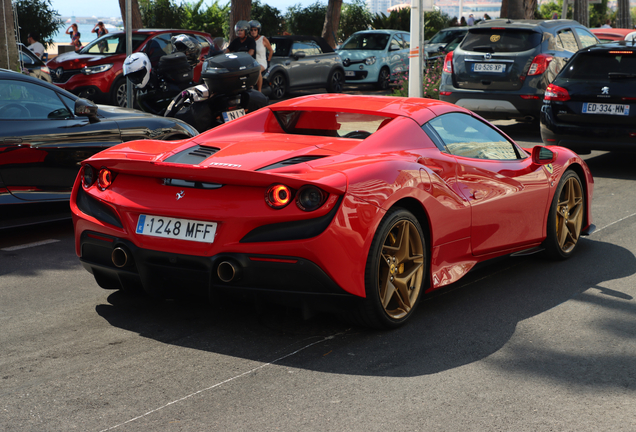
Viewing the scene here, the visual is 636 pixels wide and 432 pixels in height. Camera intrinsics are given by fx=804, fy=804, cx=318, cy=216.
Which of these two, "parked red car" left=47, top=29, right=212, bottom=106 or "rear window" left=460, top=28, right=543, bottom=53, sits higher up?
"rear window" left=460, top=28, right=543, bottom=53

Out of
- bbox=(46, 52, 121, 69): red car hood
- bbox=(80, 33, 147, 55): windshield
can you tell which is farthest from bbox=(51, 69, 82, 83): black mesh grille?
bbox=(80, 33, 147, 55): windshield

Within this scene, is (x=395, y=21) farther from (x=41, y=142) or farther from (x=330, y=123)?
(x=330, y=123)

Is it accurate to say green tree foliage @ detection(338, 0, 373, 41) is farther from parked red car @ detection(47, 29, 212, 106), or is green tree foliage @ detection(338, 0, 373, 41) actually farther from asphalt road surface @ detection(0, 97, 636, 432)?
asphalt road surface @ detection(0, 97, 636, 432)

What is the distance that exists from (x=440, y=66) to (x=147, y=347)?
14.9 meters

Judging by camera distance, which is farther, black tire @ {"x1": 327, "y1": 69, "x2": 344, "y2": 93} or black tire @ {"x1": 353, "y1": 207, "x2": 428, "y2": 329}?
black tire @ {"x1": 327, "y1": 69, "x2": 344, "y2": 93}

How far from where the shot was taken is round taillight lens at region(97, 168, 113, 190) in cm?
444

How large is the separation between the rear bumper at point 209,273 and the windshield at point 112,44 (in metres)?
13.6

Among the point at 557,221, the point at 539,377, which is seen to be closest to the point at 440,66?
the point at 557,221

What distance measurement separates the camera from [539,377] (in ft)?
12.4

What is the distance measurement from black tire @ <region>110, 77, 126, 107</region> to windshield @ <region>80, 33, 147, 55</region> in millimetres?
975

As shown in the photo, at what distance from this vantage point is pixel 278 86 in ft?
64.1

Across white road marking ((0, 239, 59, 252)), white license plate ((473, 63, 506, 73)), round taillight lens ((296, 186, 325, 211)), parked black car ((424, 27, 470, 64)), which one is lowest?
white road marking ((0, 239, 59, 252))

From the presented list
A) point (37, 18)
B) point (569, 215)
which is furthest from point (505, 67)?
point (37, 18)

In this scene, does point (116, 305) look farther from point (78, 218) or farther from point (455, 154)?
point (455, 154)
